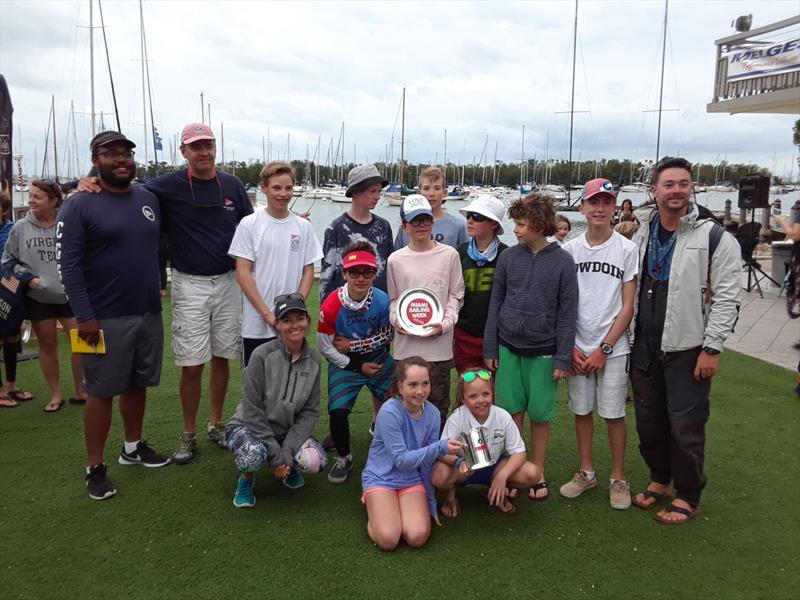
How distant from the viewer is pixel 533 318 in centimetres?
349

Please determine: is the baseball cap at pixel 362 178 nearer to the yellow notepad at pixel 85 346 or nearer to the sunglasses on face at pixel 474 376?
the sunglasses on face at pixel 474 376

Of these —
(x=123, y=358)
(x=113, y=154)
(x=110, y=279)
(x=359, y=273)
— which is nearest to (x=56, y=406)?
(x=123, y=358)

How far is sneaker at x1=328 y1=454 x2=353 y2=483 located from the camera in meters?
3.90

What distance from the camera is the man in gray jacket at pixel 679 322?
3.16m

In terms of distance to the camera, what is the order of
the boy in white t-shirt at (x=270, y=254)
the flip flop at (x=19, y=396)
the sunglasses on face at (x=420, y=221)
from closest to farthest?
the sunglasses on face at (x=420, y=221)
the boy in white t-shirt at (x=270, y=254)
the flip flop at (x=19, y=396)

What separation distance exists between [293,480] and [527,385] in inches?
64.2

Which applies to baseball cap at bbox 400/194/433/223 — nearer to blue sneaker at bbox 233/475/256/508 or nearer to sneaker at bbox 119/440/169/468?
blue sneaker at bbox 233/475/256/508

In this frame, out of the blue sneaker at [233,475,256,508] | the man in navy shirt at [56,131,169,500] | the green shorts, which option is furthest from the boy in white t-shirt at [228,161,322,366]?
the green shorts

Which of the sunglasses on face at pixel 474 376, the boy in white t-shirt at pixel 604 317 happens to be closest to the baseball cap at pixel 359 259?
the sunglasses on face at pixel 474 376

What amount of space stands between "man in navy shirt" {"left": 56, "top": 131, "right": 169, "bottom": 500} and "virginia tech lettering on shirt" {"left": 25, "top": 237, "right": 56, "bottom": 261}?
77.4 inches

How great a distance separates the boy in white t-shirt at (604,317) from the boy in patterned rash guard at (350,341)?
1.24m

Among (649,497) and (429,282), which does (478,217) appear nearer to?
(429,282)

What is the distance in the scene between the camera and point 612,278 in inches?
138

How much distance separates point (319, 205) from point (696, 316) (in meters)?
57.4
